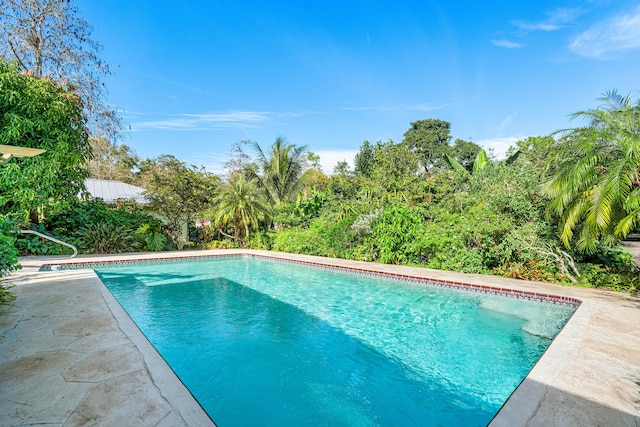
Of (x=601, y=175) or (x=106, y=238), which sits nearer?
(x=601, y=175)

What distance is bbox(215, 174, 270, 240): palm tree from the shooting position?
49.0 ft

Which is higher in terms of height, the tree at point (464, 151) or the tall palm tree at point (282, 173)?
the tree at point (464, 151)

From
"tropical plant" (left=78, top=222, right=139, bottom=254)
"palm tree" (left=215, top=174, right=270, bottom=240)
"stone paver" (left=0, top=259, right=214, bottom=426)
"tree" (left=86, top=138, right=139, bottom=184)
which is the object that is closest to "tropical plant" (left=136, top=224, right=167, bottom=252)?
"tropical plant" (left=78, top=222, right=139, bottom=254)

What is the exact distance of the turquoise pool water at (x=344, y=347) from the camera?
3.10 m

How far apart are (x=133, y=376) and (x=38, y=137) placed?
11.4 m

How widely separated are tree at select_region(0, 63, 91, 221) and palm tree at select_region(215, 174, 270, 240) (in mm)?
5650

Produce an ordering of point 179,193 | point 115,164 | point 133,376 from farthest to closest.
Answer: point 115,164, point 179,193, point 133,376

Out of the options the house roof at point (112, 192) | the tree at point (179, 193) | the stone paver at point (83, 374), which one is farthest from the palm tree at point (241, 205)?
the stone paver at point (83, 374)

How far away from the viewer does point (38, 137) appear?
33.5 ft

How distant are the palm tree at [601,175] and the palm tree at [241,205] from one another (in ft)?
38.3

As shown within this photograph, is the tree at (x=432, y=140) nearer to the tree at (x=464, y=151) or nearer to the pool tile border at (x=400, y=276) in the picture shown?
the tree at (x=464, y=151)

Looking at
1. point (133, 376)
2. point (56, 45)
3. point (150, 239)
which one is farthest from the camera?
point (150, 239)

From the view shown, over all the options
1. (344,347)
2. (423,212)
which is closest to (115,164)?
(423,212)

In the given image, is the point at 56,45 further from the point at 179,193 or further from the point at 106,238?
the point at 106,238
